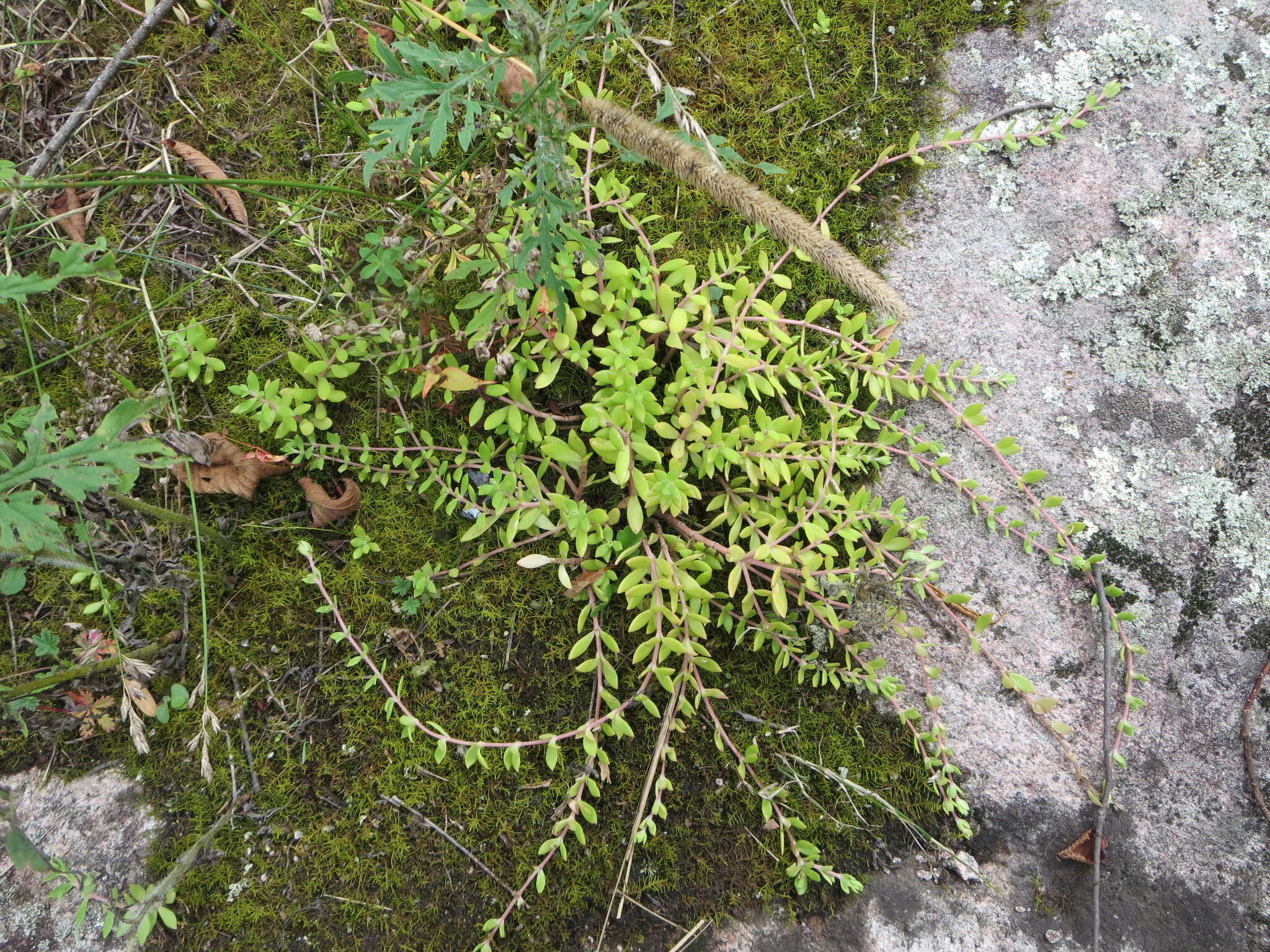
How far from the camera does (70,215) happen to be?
2961 mm

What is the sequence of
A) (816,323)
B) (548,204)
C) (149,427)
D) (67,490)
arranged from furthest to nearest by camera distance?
(816,323)
(149,427)
(548,204)
(67,490)

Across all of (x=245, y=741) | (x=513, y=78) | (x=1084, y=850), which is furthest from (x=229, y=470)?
(x=1084, y=850)

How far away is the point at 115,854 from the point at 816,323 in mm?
3105

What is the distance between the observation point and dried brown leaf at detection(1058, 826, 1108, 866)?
2.62 m

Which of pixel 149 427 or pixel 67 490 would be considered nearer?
pixel 67 490

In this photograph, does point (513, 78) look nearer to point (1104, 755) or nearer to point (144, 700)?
point (144, 700)

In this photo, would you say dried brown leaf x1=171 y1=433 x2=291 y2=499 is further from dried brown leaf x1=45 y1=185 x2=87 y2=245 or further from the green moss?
dried brown leaf x1=45 y1=185 x2=87 y2=245

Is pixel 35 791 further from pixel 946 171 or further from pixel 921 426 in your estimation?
pixel 946 171

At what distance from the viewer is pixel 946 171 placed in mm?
3053

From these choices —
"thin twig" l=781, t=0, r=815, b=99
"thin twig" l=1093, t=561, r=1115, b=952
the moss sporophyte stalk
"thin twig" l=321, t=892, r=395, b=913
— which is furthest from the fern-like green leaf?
"thin twig" l=1093, t=561, r=1115, b=952

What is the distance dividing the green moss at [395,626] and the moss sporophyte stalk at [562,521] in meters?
0.01

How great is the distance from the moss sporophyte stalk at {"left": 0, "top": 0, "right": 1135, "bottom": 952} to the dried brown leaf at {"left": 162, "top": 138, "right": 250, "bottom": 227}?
5.1 inches

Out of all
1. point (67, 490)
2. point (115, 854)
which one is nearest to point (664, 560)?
point (67, 490)

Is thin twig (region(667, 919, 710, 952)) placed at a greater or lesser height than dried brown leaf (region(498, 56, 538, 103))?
lesser
